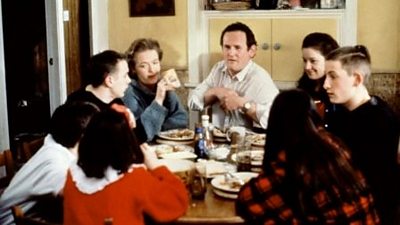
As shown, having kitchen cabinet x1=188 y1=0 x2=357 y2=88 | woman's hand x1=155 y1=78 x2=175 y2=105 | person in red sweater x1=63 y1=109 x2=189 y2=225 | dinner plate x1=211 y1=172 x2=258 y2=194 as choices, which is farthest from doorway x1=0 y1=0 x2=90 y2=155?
person in red sweater x1=63 y1=109 x2=189 y2=225

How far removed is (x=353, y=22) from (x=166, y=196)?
279 cm

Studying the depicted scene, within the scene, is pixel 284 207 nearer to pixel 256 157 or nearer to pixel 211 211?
pixel 211 211

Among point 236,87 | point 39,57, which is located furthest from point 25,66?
point 236,87

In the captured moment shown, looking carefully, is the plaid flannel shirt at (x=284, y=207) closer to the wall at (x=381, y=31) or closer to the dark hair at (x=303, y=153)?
the dark hair at (x=303, y=153)

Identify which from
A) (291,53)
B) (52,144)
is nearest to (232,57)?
(291,53)

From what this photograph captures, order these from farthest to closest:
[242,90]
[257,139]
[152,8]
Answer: [152,8] < [242,90] < [257,139]

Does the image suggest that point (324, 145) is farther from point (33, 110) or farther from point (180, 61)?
point (33, 110)

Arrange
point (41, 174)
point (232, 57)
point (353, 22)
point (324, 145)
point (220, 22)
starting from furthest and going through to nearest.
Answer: point (220, 22)
point (353, 22)
point (232, 57)
point (41, 174)
point (324, 145)

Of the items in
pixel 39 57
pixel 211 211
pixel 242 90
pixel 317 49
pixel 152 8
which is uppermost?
pixel 152 8

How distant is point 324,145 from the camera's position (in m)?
1.99

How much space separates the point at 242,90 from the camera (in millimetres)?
3920

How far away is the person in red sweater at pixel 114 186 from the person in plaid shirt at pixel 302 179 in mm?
287

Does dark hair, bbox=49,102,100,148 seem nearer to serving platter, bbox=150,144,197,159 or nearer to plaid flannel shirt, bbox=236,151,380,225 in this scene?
serving platter, bbox=150,144,197,159

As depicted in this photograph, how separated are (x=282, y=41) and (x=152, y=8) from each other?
1.08 m
